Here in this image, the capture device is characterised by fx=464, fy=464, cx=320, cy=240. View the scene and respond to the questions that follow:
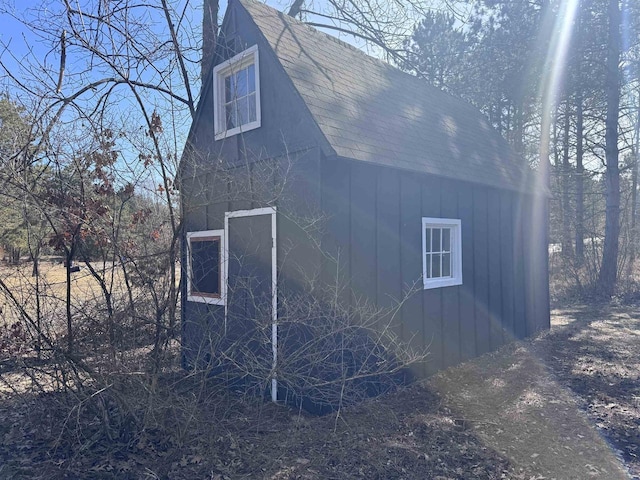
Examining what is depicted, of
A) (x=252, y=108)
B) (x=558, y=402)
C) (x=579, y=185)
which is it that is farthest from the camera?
(x=579, y=185)

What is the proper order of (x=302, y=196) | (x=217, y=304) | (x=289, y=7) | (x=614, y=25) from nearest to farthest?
(x=302, y=196), (x=217, y=304), (x=289, y=7), (x=614, y=25)

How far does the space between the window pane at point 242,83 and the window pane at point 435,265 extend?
379 centimetres

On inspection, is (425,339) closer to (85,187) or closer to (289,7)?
(85,187)

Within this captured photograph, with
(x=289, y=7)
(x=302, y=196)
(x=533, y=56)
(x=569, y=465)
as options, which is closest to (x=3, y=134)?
(x=302, y=196)

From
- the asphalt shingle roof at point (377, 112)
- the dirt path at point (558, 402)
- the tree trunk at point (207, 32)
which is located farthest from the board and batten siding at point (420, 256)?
the tree trunk at point (207, 32)

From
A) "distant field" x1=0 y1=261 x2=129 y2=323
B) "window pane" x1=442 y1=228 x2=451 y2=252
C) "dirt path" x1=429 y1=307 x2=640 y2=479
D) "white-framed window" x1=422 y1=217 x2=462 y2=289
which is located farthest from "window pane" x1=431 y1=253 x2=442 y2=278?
"distant field" x1=0 y1=261 x2=129 y2=323

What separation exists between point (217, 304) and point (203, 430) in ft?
7.35

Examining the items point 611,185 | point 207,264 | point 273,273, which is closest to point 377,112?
point 273,273

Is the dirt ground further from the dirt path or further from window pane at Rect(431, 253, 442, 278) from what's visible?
window pane at Rect(431, 253, 442, 278)

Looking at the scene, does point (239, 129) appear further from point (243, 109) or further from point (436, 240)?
point (436, 240)

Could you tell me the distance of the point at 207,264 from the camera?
7395 millimetres

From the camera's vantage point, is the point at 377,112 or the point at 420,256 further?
the point at 377,112

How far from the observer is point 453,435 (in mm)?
4797

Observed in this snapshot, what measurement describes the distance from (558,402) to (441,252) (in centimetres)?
263
